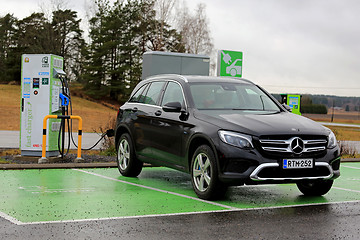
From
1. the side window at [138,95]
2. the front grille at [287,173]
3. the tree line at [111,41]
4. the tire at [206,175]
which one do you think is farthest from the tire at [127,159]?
the tree line at [111,41]

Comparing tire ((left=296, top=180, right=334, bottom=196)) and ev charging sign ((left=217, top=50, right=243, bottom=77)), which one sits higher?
Result: ev charging sign ((left=217, top=50, right=243, bottom=77))

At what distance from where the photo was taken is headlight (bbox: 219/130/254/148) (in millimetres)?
7855

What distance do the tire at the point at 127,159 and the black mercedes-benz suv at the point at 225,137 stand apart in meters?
0.03

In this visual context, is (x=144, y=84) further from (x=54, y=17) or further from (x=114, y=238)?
(x=54, y=17)

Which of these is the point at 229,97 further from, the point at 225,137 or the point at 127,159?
the point at 127,159

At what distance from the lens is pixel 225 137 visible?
796cm

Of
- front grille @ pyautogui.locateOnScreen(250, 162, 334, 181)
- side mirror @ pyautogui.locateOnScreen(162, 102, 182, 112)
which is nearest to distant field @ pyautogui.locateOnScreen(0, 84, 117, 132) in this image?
side mirror @ pyautogui.locateOnScreen(162, 102, 182, 112)

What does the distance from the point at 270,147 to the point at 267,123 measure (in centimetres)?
42

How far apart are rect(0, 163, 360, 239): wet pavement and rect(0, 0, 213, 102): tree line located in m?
50.9

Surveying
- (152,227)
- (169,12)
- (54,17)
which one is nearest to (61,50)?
(54,17)

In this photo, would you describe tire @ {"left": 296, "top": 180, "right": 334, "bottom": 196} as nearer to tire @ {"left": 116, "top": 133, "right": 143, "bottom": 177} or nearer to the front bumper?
the front bumper

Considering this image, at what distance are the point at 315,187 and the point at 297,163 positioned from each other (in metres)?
1.41

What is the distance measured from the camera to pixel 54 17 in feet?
242

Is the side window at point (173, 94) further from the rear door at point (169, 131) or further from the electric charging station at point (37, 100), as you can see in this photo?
the electric charging station at point (37, 100)
